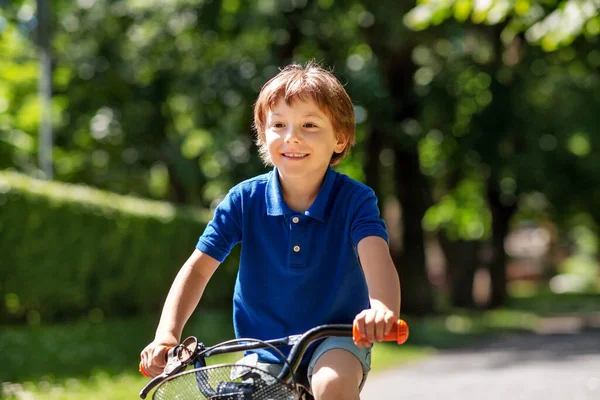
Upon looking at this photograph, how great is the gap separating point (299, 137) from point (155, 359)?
76 centimetres

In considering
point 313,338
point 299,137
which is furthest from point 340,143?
point 313,338

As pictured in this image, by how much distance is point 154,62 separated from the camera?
67.1 ft

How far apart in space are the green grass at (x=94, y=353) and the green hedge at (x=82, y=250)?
27 centimetres

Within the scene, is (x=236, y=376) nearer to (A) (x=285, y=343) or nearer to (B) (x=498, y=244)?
(A) (x=285, y=343)

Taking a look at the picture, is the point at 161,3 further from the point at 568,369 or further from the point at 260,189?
the point at 260,189

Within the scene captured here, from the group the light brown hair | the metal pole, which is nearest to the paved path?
the metal pole

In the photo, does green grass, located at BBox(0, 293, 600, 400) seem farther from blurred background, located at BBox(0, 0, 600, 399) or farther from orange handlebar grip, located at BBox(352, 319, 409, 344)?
orange handlebar grip, located at BBox(352, 319, 409, 344)

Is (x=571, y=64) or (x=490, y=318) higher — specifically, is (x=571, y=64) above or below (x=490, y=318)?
above

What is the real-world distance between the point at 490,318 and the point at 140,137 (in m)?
9.72

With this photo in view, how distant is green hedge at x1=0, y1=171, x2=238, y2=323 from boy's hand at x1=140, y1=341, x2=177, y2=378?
27.5 ft

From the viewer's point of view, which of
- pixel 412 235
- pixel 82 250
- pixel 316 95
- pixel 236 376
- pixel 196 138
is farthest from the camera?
pixel 412 235

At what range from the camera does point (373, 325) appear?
99.6 inches

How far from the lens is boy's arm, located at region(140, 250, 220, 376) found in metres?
2.77

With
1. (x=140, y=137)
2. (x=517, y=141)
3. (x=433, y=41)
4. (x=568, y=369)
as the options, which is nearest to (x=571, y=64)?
(x=517, y=141)
